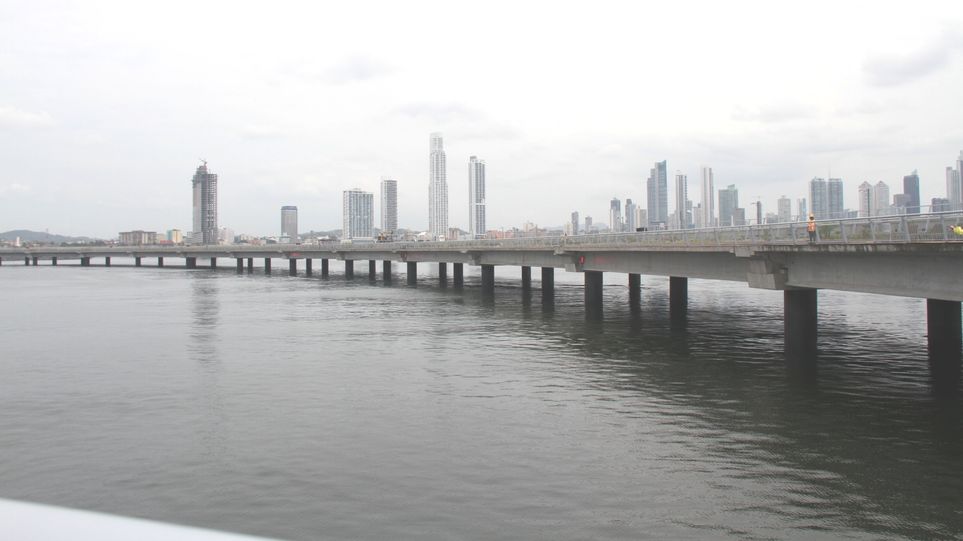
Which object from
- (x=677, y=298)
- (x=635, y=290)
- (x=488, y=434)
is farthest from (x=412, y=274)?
(x=488, y=434)

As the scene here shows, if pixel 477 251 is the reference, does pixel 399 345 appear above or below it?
below

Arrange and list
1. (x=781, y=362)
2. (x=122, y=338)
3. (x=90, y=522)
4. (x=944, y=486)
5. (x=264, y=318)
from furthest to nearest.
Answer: (x=264, y=318) < (x=122, y=338) < (x=781, y=362) < (x=944, y=486) < (x=90, y=522)

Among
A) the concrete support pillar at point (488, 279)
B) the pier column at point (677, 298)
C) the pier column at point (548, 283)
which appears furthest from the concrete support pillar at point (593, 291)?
the concrete support pillar at point (488, 279)

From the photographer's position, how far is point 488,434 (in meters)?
21.3

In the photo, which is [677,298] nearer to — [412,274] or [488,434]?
[488,434]

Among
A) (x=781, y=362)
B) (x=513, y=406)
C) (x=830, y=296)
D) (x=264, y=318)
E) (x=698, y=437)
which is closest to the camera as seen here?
(x=698, y=437)

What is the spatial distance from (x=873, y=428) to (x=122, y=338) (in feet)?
132

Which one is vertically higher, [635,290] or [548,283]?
[548,283]

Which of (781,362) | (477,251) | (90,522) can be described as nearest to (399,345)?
(781,362)

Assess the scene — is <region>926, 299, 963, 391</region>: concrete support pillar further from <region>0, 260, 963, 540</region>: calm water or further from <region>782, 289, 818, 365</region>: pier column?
<region>782, 289, 818, 365</region>: pier column

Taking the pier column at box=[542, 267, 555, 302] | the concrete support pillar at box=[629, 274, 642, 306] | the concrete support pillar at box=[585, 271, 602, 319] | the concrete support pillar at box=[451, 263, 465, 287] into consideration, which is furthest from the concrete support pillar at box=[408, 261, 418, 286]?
the concrete support pillar at box=[585, 271, 602, 319]

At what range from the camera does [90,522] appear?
2.79 meters

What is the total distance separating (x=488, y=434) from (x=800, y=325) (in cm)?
1980

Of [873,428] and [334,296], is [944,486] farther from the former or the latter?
[334,296]
